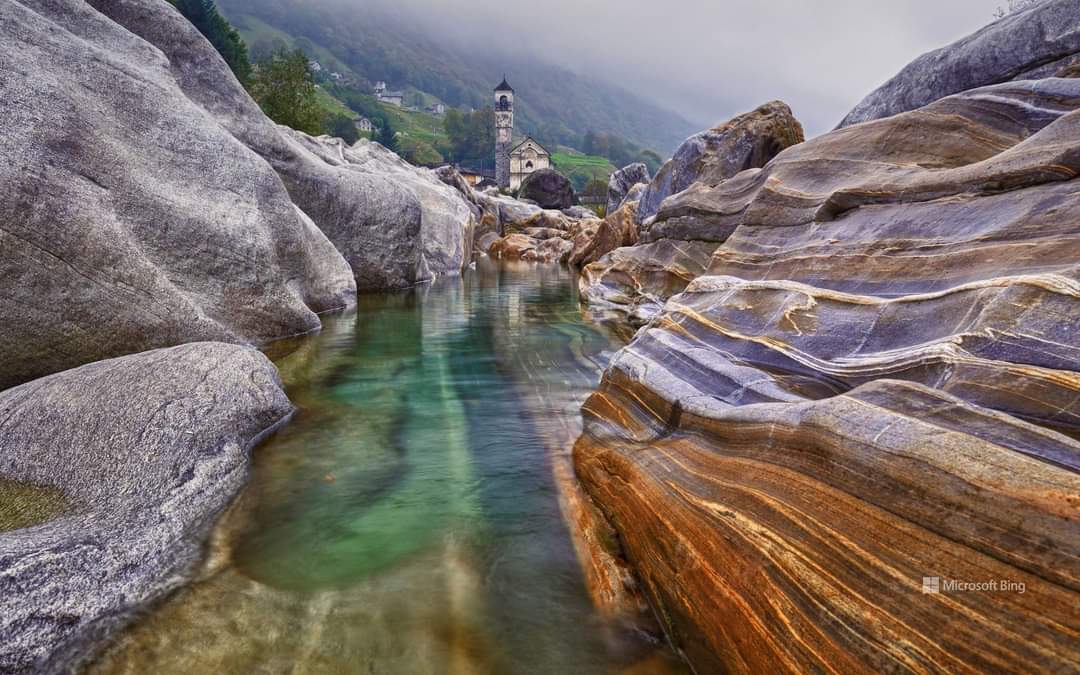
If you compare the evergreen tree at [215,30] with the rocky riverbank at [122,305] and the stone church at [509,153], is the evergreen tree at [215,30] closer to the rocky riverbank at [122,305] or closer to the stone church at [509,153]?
the rocky riverbank at [122,305]

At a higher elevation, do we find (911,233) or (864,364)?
(911,233)

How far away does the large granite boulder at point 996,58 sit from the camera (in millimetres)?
8625

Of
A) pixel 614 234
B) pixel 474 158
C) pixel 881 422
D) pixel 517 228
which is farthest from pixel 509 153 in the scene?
pixel 881 422

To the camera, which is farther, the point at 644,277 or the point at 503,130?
the point at 503,130

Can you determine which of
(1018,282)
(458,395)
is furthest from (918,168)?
(458,395)

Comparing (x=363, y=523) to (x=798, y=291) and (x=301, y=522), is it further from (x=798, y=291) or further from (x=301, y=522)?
(x=798, y=291)

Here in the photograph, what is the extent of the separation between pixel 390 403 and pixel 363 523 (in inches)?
124

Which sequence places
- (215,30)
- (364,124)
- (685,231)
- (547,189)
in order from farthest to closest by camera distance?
1. (364,124)
2. (547,189)
3. (215,30)
4. (685,231)

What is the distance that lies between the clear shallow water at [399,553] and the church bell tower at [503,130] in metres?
132

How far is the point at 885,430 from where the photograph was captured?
3035mm

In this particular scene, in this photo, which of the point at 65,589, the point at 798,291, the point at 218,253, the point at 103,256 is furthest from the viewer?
the point at 218,253

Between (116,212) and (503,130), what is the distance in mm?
138870

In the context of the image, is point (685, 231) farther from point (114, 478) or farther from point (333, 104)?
point (333, 104)

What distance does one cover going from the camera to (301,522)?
4.83 meters
